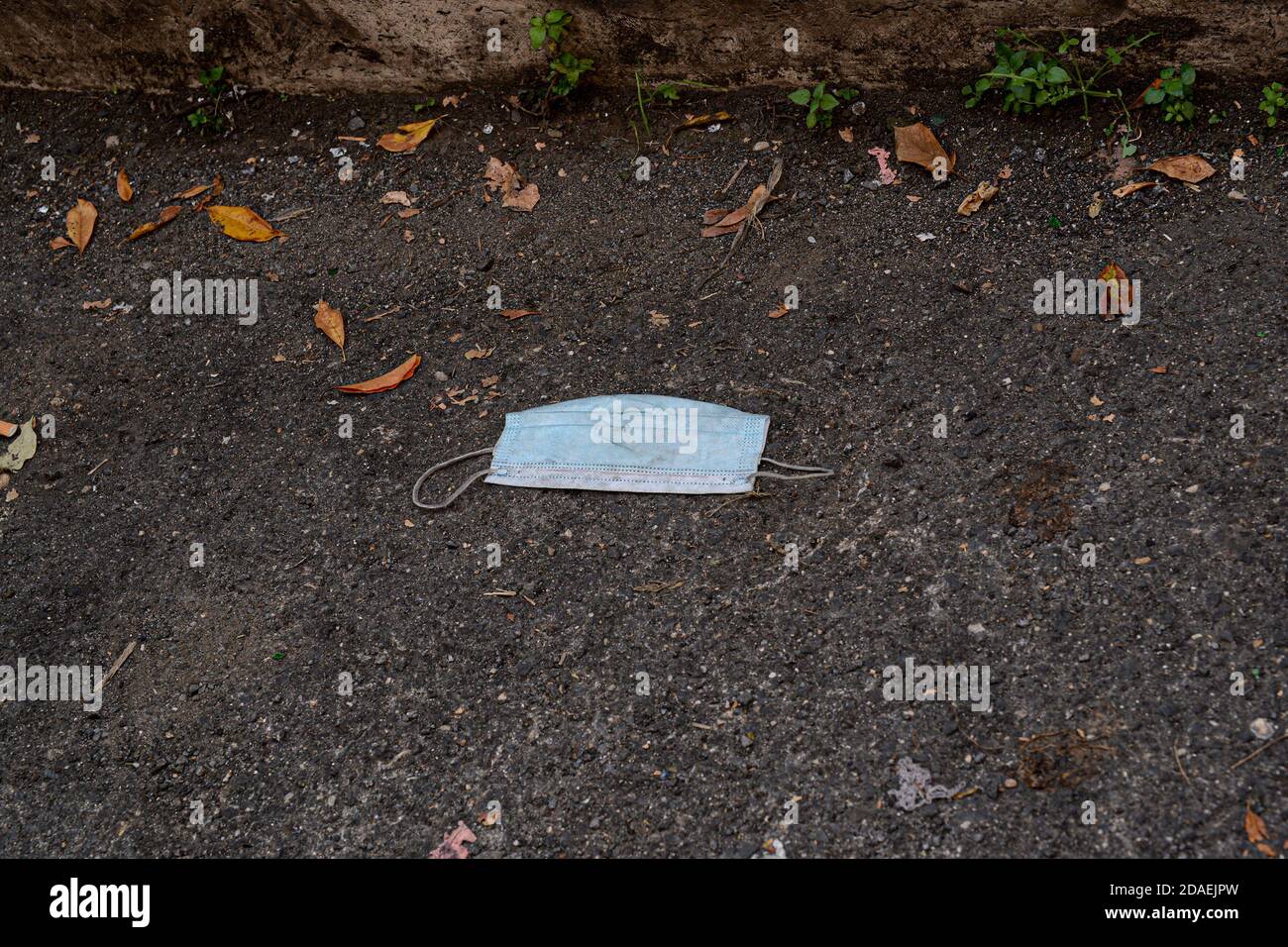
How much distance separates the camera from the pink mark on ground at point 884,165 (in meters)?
3.60

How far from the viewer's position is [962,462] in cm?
285

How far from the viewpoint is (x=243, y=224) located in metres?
3.95

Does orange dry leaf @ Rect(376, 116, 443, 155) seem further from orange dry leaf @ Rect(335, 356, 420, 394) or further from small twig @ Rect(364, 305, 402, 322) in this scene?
orange dry leaf @ Rect(335, 356, 420, 394)

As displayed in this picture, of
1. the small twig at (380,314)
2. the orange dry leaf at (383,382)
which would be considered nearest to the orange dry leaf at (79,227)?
the small twig at (380,314)

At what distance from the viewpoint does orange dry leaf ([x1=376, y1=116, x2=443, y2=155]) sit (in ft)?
13.3

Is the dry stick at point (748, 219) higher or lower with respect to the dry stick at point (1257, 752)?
higher

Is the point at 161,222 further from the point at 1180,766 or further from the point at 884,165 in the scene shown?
the point at 1180,766

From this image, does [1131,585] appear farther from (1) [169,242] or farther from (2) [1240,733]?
(1) [169,242]

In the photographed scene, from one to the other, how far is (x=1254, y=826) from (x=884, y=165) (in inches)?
93.6

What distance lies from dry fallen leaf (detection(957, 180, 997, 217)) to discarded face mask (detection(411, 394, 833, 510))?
1085 mm

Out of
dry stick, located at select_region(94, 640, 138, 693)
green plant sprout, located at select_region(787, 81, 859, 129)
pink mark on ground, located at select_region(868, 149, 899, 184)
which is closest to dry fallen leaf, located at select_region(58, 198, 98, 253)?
dry stick, located at select_region(94, 640, 138, 693)

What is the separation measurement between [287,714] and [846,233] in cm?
229

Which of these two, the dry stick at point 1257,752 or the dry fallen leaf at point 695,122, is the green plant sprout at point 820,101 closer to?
the dry fallen leaf at point 695,122

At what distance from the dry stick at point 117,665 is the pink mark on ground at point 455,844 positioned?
1.13 m
